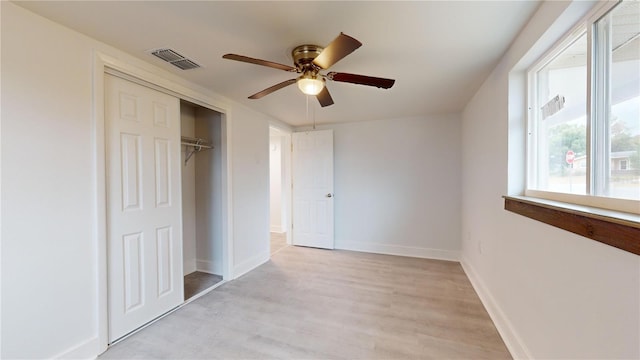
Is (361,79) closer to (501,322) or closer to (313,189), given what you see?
(501,322)

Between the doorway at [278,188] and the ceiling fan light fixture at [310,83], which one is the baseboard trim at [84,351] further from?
the doorway at [278,188]

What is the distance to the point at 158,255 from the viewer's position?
7.39 feet

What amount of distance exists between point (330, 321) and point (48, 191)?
219 cm

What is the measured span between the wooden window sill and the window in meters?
0.12

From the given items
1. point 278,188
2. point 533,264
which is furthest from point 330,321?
point 278,188

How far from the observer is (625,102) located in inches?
40.6

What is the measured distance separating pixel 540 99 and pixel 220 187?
322 centimetres

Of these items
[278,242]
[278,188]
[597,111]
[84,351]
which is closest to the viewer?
[597,111]

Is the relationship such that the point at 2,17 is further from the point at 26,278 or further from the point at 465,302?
the point at 465,302

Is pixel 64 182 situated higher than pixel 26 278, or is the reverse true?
pixel 64 182

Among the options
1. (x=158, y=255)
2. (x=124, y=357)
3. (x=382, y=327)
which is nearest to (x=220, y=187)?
(x=158, y=255)

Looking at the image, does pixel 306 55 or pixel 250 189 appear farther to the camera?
pixel 250 189

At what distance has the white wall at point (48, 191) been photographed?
139cm

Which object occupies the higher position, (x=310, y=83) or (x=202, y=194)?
(x=310, y=83)
